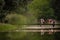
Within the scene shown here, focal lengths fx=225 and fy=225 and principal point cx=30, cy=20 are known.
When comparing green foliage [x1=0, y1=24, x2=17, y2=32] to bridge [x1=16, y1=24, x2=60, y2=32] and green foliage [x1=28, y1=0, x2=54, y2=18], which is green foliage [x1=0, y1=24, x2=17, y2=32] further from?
green foliage [x1=28, y1=0, x2=54, y2=18]

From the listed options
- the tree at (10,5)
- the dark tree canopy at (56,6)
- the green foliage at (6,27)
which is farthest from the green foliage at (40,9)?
the green foliage at (6,27)

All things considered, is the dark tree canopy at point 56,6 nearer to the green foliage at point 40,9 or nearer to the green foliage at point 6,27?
the green foliage at point 40,9

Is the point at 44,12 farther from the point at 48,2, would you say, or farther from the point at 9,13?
the point at 9,13

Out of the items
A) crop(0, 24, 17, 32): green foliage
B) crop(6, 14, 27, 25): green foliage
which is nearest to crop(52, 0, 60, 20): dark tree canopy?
crop(6, 14, 27, 25): green foliage

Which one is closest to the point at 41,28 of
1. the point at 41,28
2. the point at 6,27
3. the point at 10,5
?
the point at 41,28

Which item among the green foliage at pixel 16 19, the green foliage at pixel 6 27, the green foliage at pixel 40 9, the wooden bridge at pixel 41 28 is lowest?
the wooden bridge at pixel 41 28

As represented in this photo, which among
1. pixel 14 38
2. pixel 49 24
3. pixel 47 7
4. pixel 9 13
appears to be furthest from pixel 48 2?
pixel 14 38

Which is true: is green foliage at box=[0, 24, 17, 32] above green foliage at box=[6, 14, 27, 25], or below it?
below

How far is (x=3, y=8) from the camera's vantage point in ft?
21.0

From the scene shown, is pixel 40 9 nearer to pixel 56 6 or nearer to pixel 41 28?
pixel 56 6

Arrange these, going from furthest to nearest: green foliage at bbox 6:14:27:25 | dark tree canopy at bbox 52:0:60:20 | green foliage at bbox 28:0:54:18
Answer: dark tree canopy at bbox 52:0:60:20
green foliage at bbox 28:0:54:18
green foliage at bbox 6:14:27:25

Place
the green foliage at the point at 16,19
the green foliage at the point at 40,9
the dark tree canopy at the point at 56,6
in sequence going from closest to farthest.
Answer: the green foliage at the point at 16,19, the green foliage at the point at 40,9, the dark tree canopy at the point at 56,6

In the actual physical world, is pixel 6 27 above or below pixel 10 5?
below

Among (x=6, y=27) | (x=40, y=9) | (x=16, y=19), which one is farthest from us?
(x=40, y=9)
